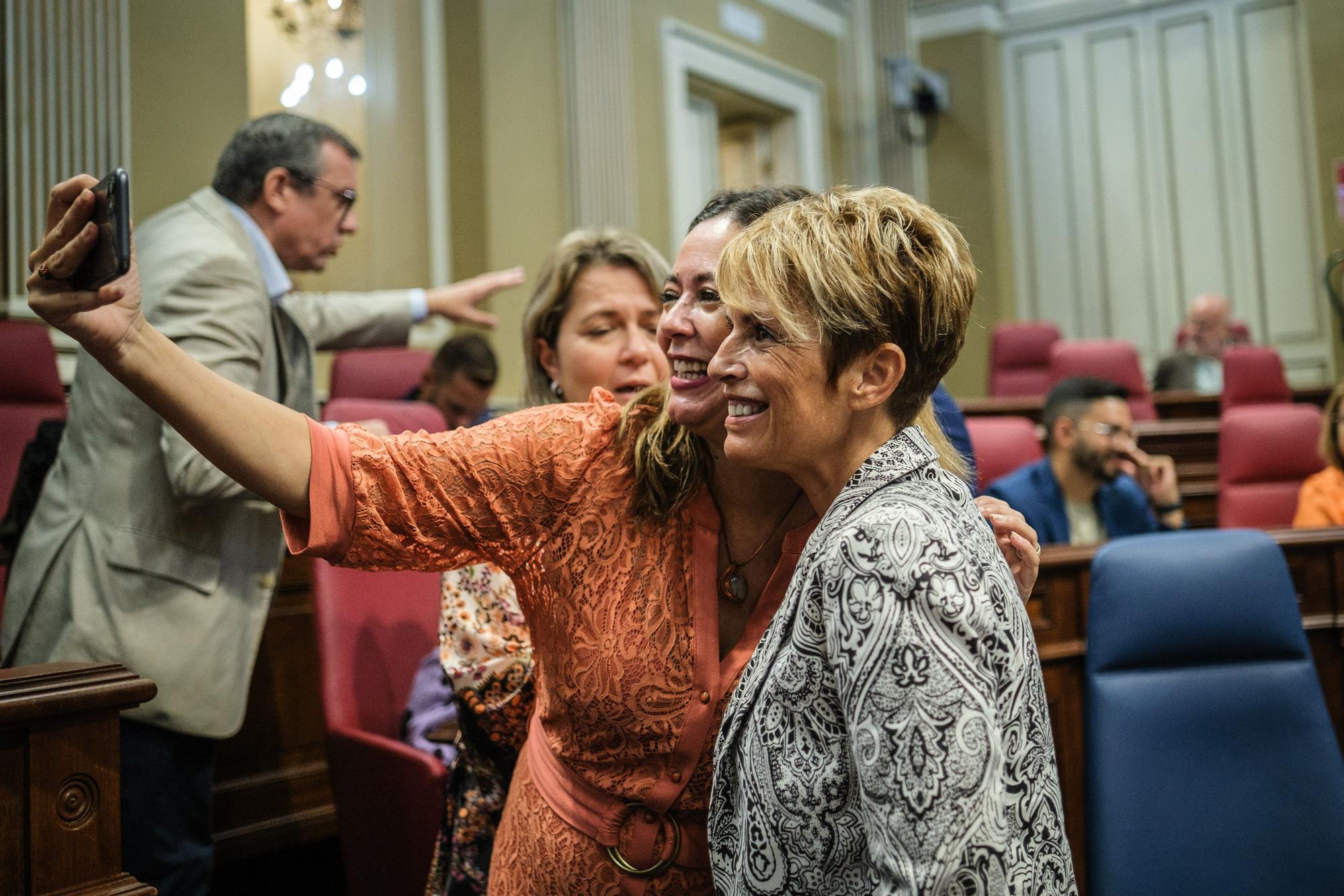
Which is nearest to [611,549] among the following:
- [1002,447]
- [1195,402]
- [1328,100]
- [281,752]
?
[281,752]

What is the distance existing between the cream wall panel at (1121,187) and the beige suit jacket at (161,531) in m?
7.65

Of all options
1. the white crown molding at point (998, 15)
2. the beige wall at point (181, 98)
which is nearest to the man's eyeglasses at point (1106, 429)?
the beige wall at point (181, 98)

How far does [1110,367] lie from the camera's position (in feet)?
17.6

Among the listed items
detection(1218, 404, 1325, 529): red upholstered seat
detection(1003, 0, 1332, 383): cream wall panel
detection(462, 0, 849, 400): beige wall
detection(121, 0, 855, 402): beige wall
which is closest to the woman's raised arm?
detection(121, 0, 855, 402): beige wall

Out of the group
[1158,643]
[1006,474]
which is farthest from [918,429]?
[1006,474]

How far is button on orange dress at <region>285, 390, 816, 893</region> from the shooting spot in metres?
1.03

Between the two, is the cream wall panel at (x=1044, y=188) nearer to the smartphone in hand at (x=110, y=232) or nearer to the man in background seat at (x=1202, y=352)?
the man in background seat at (x=1202, y=352)

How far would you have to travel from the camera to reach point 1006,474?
3473mm

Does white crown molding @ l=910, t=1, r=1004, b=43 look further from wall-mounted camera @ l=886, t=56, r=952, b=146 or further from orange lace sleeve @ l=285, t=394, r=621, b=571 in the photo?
orange lace sleeve @ l=285, t=394, r=621, b=571

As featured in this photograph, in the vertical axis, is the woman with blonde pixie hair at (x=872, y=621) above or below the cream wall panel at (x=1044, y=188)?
below

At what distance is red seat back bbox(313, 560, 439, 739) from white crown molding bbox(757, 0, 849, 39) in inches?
231

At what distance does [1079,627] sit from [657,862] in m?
1.30

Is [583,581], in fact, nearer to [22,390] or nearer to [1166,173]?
[22,390]

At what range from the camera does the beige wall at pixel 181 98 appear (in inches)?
125
